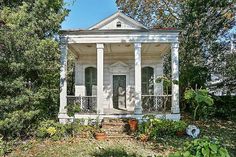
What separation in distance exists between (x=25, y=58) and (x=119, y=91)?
7.82 m

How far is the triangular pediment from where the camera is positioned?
15.7m

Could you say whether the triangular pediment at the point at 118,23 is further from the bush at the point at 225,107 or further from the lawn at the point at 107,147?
the bush at the point at 225,107

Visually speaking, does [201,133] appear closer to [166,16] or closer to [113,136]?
[113,136]

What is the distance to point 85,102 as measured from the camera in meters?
15.7

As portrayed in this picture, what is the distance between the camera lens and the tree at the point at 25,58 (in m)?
10.8

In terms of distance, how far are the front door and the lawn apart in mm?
→ 5973

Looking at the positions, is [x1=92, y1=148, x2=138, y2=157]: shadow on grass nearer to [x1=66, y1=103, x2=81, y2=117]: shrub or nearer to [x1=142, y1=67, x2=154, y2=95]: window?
[x1=66, y1=103, x2=81, y2=117]: shrub

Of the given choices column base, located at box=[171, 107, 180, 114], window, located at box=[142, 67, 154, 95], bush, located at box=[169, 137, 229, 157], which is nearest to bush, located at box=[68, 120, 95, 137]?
column base, located at box=[171, 107, 180, 114]

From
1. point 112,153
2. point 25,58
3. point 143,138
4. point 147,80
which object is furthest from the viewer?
point 147,80

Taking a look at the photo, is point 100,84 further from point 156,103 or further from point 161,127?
point 161,127

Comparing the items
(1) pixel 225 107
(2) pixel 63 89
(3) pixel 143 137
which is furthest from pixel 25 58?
(1) pixel 225 107

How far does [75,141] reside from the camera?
11828 millimetres

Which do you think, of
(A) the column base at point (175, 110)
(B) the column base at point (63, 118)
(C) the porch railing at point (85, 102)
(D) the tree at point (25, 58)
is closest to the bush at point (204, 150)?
(D) the tree at point (25, 58)

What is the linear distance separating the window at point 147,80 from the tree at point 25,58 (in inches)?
266
